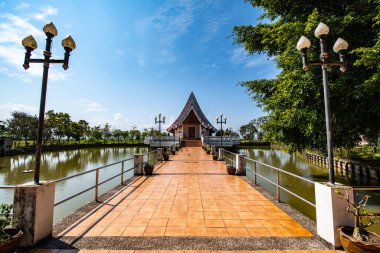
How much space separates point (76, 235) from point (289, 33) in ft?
A: 30.9

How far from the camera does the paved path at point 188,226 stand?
3.34m

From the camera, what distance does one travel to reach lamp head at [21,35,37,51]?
153 inches

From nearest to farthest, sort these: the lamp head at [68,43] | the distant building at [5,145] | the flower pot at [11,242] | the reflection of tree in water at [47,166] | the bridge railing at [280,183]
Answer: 1. the flower pot at [11,242]
2. the lamp head at [68,43]
3. the bridge railing at [280,183]
4. the reflection of tree in water at [47,166]
5. the distant building at [5,145]

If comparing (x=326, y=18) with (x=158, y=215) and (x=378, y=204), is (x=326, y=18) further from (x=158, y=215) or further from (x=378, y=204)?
(x=158, y=215)

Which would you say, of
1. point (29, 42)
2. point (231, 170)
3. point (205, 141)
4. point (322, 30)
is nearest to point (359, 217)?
point (322, 30)

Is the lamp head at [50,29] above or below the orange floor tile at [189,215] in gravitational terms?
above

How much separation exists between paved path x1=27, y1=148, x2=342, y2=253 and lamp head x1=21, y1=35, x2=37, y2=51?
3437 mm

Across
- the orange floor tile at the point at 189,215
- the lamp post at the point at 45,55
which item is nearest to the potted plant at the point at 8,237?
the orange floor tile at the point at 189,215

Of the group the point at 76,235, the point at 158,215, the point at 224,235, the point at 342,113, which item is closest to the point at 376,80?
the point at 342,113

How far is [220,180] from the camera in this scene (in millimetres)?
8523

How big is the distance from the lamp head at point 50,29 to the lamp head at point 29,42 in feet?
0.89

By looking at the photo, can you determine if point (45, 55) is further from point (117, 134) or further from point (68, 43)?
point (117, 134)

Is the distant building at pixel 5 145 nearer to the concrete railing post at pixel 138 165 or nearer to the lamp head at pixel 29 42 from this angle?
the concrete railing post at pixel 138 165

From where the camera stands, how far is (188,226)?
4.06 meters
